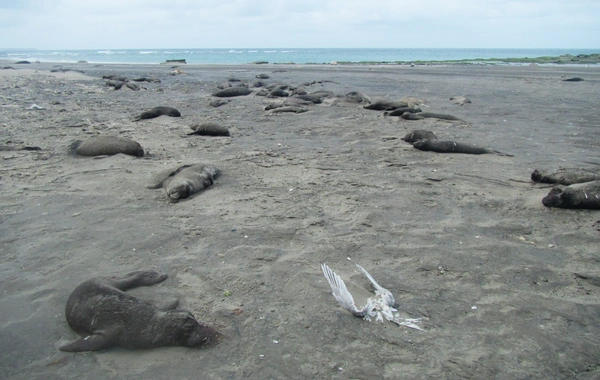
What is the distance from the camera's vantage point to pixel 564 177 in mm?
5898

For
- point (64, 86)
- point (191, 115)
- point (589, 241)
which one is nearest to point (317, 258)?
point (589, 241)

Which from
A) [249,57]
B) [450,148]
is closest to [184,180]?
[450,148]

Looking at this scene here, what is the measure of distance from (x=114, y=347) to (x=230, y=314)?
0.82 m

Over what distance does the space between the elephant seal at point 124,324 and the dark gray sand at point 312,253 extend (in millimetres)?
78

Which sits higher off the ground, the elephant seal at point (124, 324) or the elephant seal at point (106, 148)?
the elephant seal at point (106, 148)

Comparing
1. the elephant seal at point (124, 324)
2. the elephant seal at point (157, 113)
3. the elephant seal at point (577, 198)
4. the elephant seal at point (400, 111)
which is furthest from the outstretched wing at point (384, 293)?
the elephant seal at point (157, 113)

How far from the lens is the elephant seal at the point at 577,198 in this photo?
16.7 ft

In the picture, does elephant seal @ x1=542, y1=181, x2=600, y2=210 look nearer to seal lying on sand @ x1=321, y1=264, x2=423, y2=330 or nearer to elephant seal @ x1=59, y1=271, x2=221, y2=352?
seal lying on sand @ x1=321, y1=264, x2=423, y2=330

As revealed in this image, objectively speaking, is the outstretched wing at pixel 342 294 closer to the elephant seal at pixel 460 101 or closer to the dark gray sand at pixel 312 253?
the dark gray sand at pixel 312 253

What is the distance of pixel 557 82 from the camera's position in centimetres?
2025

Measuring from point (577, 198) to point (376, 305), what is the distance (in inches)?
135

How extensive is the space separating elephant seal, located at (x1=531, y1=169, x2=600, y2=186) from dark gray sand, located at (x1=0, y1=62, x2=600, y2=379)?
0.19m

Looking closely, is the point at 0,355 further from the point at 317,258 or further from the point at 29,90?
the point at 29,90

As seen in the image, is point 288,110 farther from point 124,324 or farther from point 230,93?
point 124,324
